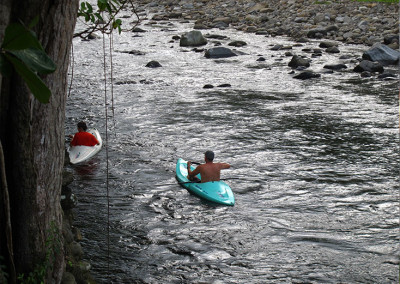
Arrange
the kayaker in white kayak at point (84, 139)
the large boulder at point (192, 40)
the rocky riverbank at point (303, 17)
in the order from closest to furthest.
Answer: the kayaker in white kayak at point (84, 139) < the large boulder at point (192, 40) < the rocky riverbank at point (303, 17)

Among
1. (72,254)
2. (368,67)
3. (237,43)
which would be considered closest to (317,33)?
(237,43)

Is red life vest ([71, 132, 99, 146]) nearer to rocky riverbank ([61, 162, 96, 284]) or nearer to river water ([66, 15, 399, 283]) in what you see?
river water ([66, 15, 399, 283])

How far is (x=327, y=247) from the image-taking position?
7.75 meters

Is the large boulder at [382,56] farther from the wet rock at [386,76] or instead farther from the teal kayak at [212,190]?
the teal kayak at [212,190]

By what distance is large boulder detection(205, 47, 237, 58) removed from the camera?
21641 millimetres

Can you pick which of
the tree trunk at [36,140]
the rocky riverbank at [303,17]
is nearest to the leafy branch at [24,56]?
the tree trunk at [36,140]

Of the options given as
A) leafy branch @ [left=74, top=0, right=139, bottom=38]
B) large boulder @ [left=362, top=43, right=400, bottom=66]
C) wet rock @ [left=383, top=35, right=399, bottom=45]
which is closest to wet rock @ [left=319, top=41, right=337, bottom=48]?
A: wet rock @ [left=383, top=35, right=399, bottom=45]

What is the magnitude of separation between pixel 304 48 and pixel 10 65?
848 inches

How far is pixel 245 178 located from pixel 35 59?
28.9 feet

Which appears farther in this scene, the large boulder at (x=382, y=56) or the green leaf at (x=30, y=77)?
the large boulder at (x=382, y=56)

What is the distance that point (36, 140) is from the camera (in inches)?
167

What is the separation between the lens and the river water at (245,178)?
24.1 ft

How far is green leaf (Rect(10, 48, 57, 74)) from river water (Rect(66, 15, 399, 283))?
3.61 meters

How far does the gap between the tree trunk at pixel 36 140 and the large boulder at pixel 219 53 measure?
57.4ft
